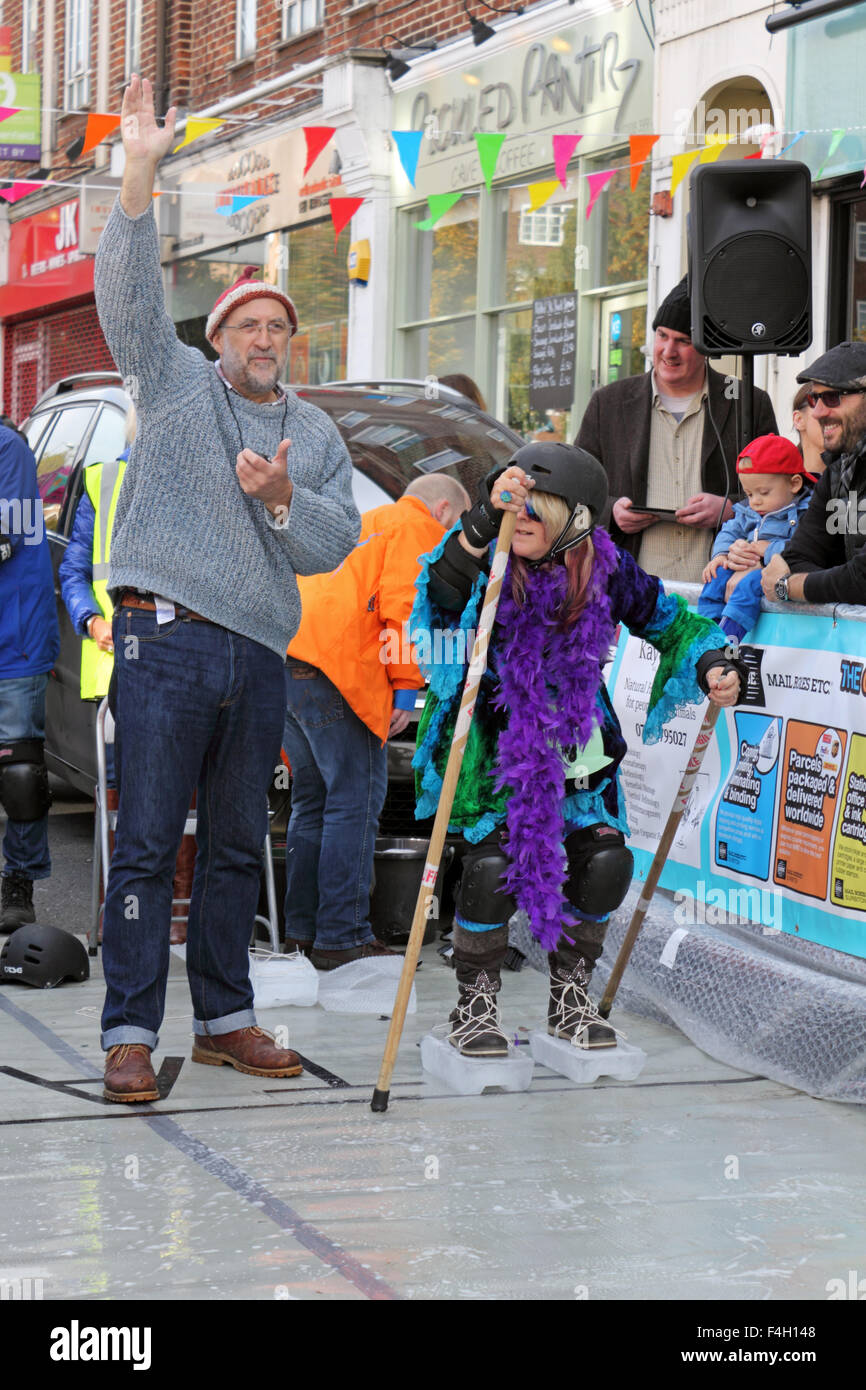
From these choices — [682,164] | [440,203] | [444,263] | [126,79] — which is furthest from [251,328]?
[126,79]

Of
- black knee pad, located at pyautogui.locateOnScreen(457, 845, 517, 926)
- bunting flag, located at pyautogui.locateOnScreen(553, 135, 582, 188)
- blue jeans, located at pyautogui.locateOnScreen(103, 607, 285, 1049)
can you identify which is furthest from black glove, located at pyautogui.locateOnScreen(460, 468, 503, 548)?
bunting flag, located at pyautogui.locateOnScreen(553, 135, 582, 188)

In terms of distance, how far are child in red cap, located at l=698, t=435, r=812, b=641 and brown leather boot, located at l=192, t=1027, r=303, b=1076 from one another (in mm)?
1987

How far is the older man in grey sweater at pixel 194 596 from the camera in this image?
192 inches

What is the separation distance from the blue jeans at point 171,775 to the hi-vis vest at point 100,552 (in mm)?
2016

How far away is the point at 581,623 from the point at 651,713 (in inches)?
22.3

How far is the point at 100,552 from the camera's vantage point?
23.3ft

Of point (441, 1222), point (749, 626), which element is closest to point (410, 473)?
point (749, 626)

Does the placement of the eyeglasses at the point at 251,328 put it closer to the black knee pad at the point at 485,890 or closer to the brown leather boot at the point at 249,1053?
the black knee pad at the point at 485,890

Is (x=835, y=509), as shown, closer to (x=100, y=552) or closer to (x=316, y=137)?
(x=100, y=552)

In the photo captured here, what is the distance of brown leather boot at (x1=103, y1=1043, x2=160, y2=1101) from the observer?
16.0 feet

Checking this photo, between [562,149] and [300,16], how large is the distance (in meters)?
7.00

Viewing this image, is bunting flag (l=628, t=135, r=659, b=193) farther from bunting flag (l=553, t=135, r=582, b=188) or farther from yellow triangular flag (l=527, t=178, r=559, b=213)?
yellow triangular flag (l=527, t=178, r=559, b=213)

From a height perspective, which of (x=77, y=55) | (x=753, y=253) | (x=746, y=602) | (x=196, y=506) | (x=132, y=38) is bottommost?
(x=746, y=602)

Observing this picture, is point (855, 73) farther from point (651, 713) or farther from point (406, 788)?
point (651, 713)
